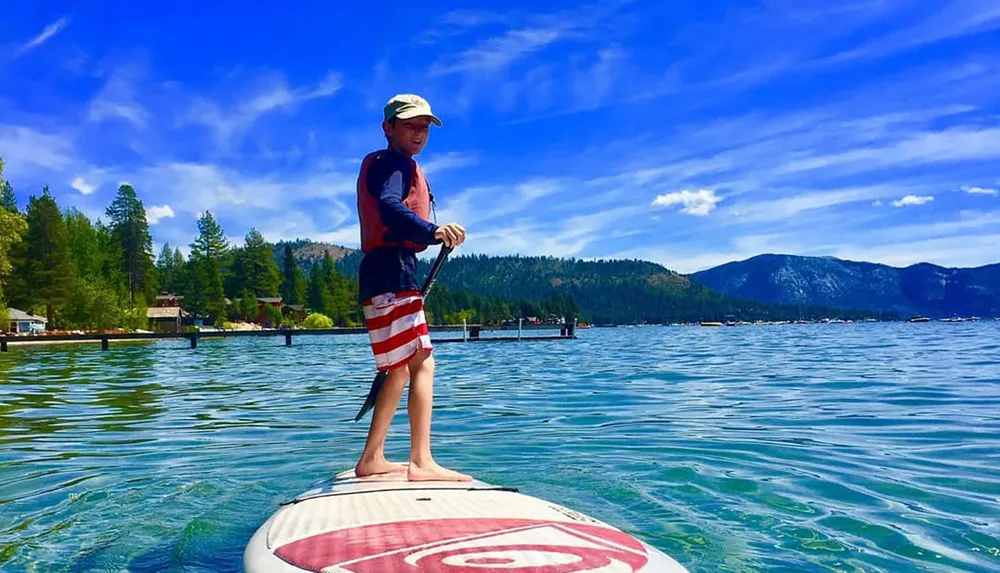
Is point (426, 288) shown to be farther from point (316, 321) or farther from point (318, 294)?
point (318, 294)

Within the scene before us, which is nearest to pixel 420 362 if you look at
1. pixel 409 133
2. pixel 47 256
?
pixel 409 133

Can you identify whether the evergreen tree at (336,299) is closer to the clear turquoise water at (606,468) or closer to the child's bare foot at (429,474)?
the clear turquoise water at (606,468)

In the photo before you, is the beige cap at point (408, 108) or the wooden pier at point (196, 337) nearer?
the beige cap at point (408, 108)

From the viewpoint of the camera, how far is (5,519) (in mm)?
4801

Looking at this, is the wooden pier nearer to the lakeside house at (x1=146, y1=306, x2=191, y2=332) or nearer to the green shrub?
the green shrub

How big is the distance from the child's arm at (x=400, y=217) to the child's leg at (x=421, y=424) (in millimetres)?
751

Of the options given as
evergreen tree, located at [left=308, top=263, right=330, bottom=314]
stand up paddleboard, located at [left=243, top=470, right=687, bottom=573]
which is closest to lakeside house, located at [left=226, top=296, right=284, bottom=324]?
evergreen tree, located at [left=308, top=263, right=330, bottom=314]

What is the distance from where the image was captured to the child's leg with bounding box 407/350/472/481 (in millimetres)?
4375

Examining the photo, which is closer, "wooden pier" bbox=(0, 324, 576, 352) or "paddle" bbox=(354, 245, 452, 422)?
"paddle" bbox=(354, 245, 452, 422)

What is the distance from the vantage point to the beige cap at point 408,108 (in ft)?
15.3

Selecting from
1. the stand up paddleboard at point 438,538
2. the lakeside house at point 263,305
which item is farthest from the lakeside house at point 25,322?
the stand up paddleboard at point 438,538

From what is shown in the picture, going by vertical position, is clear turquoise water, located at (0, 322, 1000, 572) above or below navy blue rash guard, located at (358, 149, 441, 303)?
below

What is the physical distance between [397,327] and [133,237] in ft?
350

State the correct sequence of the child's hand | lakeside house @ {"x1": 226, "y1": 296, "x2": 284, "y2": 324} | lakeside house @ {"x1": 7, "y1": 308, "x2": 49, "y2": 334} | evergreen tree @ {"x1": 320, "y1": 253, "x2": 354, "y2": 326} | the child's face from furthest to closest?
evergreen tree @ {"x1": 320, "y1": 253, "x2": 354, "y2": 326} → lakeside house @ {"x1": 226, "y1": 296, "x2": 284, "y2": 324} → lakeside house @ {"x1": 7, "y1": 308, "x2": 49, "y2": 334} → the child's face → the child's hand
